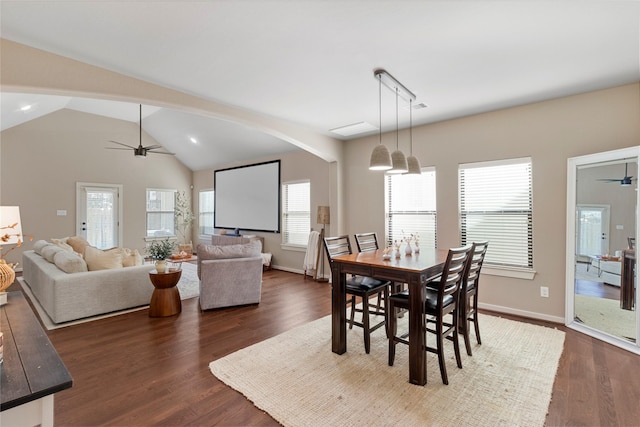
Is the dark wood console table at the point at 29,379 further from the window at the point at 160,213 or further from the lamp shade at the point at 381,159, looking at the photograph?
the window at the point at 160,213

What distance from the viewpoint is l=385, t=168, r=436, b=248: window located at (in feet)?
15.4

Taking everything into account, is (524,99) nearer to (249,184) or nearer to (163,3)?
(163,3)

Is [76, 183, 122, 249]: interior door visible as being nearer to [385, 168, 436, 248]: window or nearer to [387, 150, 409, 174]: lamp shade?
[385, 168, 436, 248]: window

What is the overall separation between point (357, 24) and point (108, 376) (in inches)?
130


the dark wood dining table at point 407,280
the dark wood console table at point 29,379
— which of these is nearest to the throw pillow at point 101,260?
the dark wood console table at point 29,379

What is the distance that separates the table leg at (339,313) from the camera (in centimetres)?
287

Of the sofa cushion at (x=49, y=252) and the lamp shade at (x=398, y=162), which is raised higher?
the lamp shade at (x=398, y=162)

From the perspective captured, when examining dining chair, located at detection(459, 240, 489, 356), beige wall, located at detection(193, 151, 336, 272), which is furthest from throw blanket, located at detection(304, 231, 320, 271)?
dining chair, located at detection(459, 240, 489, 356)

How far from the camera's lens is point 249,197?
770cm

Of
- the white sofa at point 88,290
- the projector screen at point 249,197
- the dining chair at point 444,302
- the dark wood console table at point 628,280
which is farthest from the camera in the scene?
the projector screen at point 249,197

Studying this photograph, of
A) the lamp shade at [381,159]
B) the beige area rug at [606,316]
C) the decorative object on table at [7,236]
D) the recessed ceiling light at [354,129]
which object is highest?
the recessed ceiling light at [354,129]

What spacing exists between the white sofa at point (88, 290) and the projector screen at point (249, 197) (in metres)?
3.29

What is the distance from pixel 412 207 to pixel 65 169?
305 inches

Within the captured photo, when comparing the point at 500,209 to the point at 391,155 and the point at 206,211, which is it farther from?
the point at 206,211
